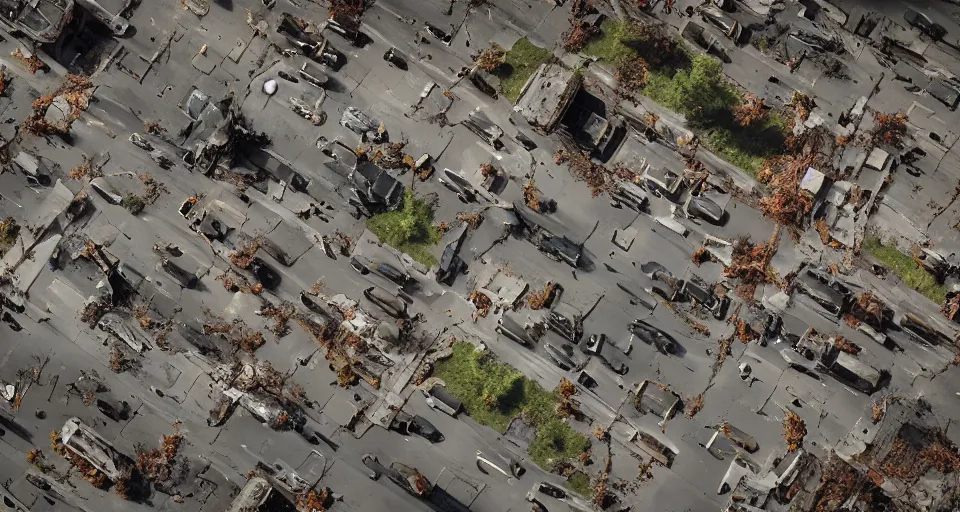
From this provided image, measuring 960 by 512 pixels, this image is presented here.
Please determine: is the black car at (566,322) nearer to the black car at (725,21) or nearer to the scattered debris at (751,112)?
the scattered debris at (751,112)

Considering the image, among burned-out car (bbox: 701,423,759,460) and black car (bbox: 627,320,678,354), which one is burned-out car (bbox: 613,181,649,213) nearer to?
black car (bbox: 627,320,678,354)

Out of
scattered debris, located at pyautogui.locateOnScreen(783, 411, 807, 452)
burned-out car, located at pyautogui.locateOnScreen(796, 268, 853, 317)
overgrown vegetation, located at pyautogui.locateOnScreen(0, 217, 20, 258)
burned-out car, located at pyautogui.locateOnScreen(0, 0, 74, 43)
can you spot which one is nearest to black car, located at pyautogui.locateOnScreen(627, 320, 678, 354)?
scattered debris, located at pyautogui.locateOnScreen(783, 411, 807, 452)

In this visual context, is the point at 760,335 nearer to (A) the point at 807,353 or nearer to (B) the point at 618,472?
(A) the point at 807,353

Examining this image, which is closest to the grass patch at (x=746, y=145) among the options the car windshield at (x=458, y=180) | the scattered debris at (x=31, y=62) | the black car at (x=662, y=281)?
the black car at (x=662, y=281)

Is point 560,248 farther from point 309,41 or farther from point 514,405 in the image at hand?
point 309,41

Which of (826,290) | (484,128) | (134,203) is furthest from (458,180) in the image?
(826,290)

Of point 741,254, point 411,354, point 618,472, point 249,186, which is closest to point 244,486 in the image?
point 411,354

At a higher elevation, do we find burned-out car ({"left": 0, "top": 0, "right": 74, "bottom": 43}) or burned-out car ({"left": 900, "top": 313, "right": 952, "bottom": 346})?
burned-out car ({"left": 900, "top": 313, "right": 952, "bottom": 346})
